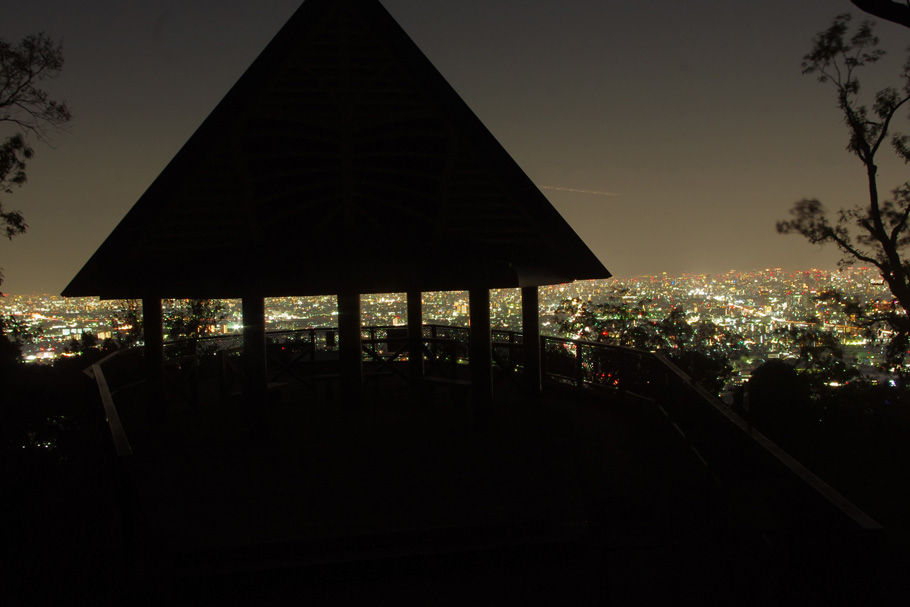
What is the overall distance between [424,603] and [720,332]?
66.1ft

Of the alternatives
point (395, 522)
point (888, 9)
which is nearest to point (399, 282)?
point (395, 522)

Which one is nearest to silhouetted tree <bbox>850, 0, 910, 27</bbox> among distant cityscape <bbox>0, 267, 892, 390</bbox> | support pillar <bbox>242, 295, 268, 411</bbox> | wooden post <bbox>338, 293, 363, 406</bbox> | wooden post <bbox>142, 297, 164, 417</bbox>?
wooden post <bbox>338, 293, 363, 406</bbox>

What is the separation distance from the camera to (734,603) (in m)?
3.81

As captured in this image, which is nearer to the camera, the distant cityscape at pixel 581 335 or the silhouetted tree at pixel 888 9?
the silhouetted tree at pixel 888 9

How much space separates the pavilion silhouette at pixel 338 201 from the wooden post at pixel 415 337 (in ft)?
10.8

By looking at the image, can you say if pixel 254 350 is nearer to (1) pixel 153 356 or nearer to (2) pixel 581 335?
(1) pixel 153 356

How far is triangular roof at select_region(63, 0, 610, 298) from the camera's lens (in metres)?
6.46

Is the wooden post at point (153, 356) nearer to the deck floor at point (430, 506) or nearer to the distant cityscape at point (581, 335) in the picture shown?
the deck floor at point (430, 506)

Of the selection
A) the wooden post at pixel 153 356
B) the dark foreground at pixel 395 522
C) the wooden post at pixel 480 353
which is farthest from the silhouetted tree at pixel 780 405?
the wooden post at pixel 153 356

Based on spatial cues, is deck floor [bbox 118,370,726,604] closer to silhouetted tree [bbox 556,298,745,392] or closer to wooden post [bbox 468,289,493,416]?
wooden post [bbox 468,289,493,416]

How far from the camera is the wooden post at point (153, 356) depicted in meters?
8.98

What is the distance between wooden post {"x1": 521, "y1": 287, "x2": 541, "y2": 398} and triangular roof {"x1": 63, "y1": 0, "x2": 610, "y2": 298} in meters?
0.90

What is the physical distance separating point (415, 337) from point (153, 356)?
4913 mm

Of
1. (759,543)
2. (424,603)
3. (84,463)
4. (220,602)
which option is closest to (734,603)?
(759,543)
